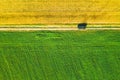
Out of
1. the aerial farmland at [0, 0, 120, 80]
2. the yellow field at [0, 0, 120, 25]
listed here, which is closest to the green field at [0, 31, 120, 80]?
the aerial farmland at [0, 0, 120, 80]

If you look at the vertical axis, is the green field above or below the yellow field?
below

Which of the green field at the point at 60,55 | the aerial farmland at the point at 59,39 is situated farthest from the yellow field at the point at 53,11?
the green field at the point at 60,55

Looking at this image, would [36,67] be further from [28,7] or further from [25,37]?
[28,7]

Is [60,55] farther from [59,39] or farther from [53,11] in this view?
[53,11]

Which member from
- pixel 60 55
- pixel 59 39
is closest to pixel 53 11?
pixel 59 39

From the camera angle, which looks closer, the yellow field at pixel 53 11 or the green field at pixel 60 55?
the green field at pixel 60 55

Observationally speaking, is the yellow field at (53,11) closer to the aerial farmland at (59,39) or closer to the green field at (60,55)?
the aerial farmland at (59,39)

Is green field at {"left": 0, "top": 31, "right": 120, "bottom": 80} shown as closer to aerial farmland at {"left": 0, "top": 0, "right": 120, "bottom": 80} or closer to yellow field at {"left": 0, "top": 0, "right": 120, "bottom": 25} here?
aerial farmland at {"left": 0, "top": 0, "right": 120, "bottom": 80}

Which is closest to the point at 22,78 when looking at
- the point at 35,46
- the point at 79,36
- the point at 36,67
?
the point at 36,67
